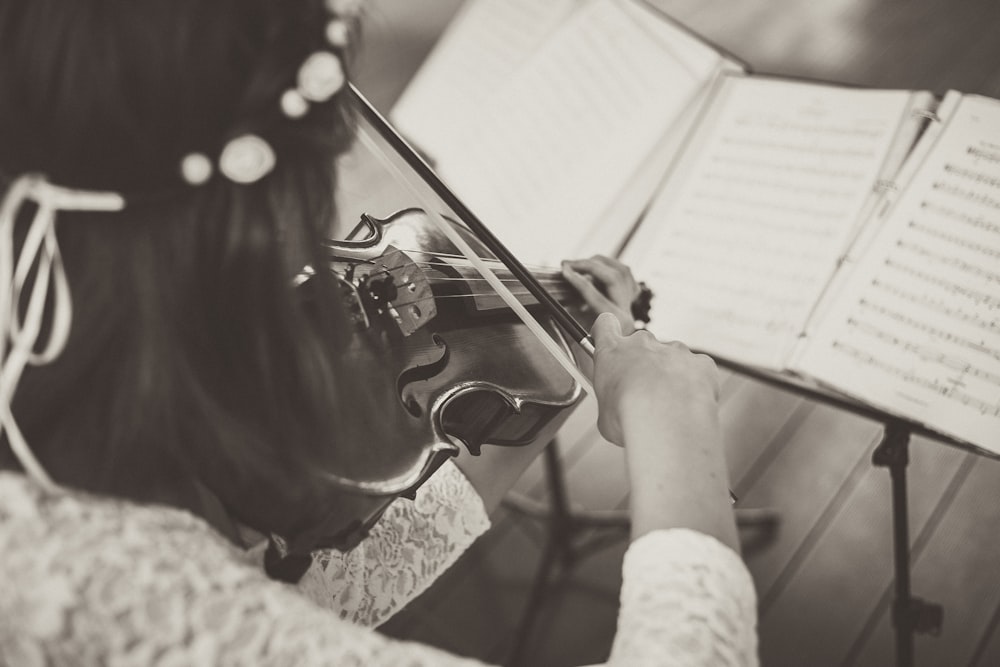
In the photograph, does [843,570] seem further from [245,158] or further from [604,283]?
[245,158]

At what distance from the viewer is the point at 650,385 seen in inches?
26.2

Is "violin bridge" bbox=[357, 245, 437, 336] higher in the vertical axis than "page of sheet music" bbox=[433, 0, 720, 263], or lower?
lower

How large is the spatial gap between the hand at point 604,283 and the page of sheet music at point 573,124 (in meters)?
0.16

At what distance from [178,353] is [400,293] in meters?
0.33

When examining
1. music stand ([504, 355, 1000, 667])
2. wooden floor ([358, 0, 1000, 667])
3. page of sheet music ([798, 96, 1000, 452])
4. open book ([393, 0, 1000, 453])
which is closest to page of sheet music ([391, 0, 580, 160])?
open book ([393, 0, 1000, 453])

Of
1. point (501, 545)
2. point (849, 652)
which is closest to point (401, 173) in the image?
point (501, 545)

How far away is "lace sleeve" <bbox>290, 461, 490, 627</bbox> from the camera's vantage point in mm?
788

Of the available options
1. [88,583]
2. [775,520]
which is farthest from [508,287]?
[775,520]

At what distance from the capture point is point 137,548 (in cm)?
51

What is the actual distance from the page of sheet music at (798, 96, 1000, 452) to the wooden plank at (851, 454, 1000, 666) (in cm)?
62

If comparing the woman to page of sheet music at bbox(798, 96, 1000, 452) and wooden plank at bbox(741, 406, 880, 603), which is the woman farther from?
wooden plank at bbox(741, 406, 880, 603)

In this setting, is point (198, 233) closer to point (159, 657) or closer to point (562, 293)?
point (159, 657)

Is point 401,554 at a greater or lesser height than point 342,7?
lesser

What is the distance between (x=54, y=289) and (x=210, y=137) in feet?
0.45
